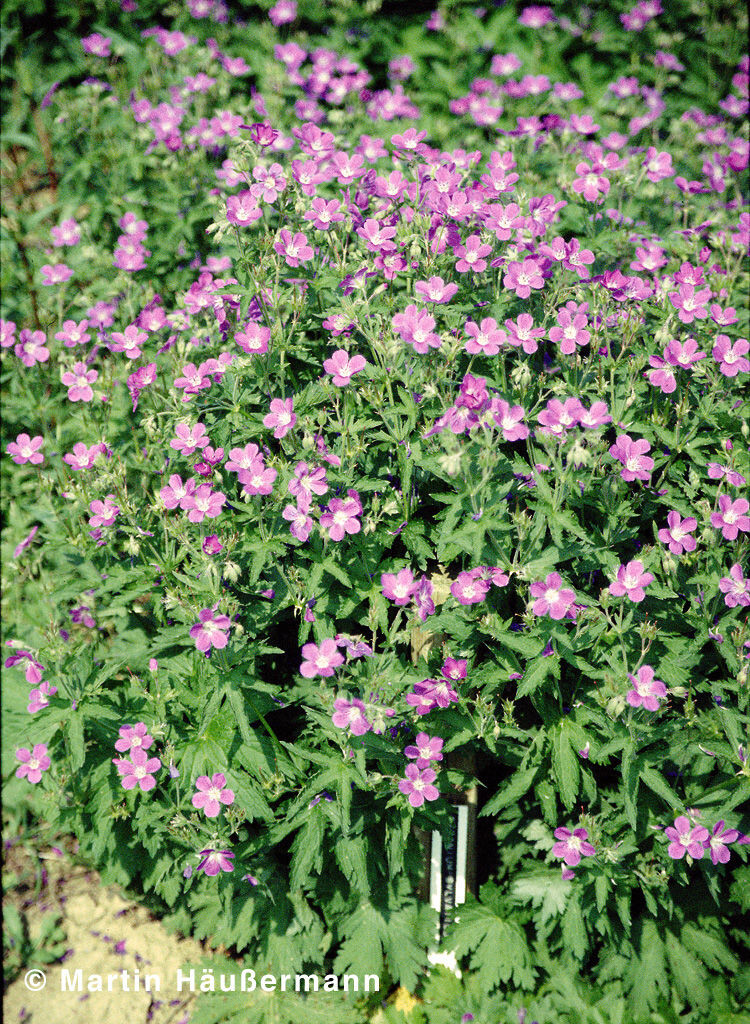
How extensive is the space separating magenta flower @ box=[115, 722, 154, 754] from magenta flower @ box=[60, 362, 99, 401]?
4.51 feet

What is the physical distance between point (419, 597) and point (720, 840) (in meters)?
1.29

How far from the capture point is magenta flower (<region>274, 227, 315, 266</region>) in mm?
3146

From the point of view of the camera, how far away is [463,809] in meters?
3.37

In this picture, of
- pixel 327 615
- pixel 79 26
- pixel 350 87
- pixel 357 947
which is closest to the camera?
pixel 327 615

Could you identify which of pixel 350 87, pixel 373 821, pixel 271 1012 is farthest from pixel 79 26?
pixel 271 1012

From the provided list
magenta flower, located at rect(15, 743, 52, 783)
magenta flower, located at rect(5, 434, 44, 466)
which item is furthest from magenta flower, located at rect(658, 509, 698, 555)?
magenta flower, located at rect(5, 434, 44, 466)

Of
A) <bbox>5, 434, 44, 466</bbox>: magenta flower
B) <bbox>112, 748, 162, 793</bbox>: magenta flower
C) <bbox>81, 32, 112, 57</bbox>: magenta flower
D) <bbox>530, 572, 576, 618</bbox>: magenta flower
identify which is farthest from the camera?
<bbox>81, 32, 112, 57</bbox>: magenta flower

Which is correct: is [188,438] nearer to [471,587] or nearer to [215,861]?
[471,587]

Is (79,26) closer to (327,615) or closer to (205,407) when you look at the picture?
(205,407)

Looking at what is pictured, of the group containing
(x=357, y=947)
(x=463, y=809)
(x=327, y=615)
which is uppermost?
(x=327, y=615)

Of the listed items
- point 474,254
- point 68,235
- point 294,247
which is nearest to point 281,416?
point 294,247

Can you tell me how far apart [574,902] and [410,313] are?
2.22 meters

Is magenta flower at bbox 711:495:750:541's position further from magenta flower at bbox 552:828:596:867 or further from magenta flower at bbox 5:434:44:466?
magenta flower at bbox 5:434:44:466

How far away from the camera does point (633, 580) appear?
277 cm
